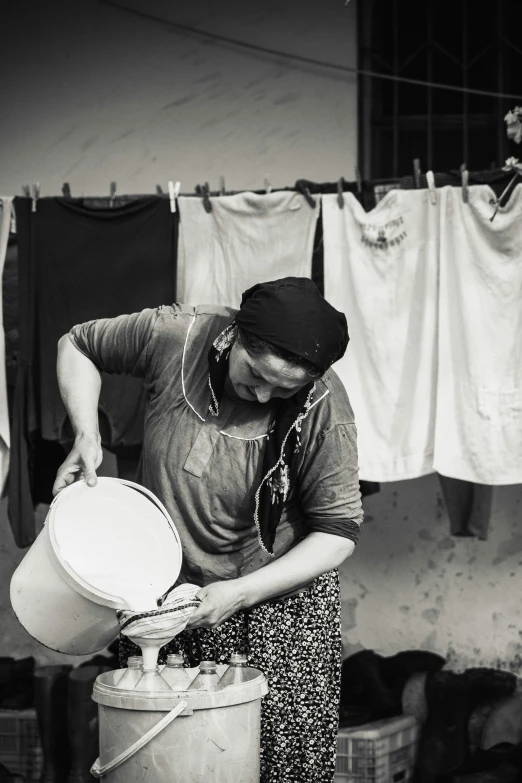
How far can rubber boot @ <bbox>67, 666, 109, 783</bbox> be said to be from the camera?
461 cm

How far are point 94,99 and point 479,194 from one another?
200cm

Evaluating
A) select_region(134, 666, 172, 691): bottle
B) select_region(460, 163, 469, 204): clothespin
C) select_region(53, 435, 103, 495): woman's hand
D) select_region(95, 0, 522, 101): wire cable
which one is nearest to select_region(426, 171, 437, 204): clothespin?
select_region(460, 163, 469, 204): clothespin

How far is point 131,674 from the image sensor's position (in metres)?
2.74

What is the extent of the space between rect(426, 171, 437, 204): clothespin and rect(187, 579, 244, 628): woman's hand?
2128 mm

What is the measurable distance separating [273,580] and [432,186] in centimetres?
208

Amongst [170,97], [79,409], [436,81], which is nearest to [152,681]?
[79,409]

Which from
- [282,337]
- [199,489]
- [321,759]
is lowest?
[321,759]

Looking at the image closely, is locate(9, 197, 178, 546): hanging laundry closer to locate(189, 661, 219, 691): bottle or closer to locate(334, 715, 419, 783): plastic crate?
locate(334, 715, 419, 783): plastic crate

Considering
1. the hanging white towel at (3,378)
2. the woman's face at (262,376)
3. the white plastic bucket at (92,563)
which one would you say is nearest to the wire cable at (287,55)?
the hanging white towel at (3,378)

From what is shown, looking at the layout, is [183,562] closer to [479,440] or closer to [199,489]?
[199,489]

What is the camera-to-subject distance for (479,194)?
4.30m

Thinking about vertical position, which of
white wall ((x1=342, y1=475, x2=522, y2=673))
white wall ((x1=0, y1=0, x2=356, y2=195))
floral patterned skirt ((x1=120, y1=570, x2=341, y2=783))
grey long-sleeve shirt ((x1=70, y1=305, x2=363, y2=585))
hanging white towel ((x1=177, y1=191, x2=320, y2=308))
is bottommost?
white wall ((x1=342, y1=475, x2=522, y2=673))

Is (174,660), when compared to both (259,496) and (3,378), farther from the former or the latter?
(3,378)

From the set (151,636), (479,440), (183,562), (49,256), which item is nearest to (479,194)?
(479,440)
